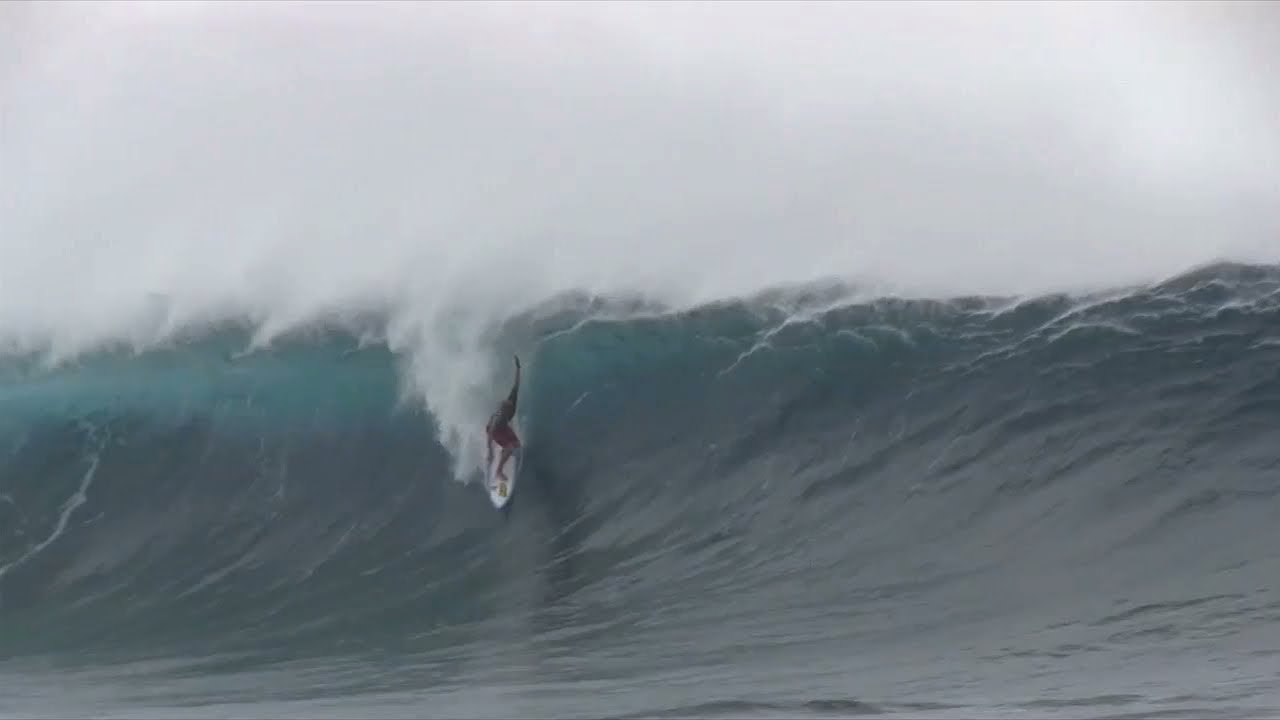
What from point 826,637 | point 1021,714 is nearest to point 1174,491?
point 826,637

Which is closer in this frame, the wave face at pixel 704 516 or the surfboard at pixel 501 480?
the wave face at pixel 704 516

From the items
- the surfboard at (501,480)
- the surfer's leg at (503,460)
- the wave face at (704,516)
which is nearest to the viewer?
the wave face at (704,516)

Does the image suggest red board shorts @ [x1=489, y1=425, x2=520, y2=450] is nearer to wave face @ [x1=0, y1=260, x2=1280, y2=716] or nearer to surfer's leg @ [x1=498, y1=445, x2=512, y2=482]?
surfer's leg @ [x1=498, y1=445, x2=512, y2=482]

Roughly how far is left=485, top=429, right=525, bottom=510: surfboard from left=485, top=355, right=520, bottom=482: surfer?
0.08ft

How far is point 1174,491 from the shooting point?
42.2 feet

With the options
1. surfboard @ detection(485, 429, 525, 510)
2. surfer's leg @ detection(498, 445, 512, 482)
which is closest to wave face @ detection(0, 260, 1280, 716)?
surfboard @ detection(485, 429, 525, 510)

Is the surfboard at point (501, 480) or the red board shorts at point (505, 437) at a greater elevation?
the red board shorts at point (505, 437)

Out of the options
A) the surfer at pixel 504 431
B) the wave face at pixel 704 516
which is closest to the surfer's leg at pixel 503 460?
the surfer at pixel 504 431

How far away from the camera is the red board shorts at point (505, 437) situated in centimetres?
1417

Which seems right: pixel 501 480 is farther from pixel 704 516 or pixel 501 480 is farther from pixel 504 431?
pixel 704 516

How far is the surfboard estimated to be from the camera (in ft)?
46.1

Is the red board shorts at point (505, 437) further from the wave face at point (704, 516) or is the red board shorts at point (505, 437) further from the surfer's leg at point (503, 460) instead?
the wave face at point (704, 516)

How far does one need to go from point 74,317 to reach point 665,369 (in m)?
6.43

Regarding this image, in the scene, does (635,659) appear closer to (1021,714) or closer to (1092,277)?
(1021,714)
